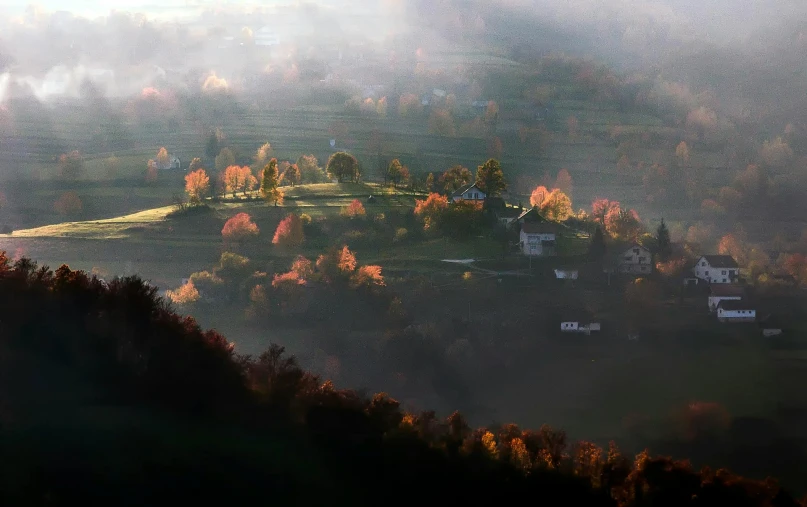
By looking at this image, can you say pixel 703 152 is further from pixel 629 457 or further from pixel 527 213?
pixel 629 457

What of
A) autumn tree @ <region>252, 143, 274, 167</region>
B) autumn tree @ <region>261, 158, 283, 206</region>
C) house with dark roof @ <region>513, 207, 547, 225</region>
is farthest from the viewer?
autumn tree @ <region>252, 143, 274, 167</region>

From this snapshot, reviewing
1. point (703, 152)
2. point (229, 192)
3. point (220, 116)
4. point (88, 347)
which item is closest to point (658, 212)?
point (703, 152)

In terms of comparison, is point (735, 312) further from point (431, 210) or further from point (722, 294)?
point (431, 210)

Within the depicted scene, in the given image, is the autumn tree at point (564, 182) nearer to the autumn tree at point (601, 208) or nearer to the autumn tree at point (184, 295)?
the autumn tree at point (601, 208)

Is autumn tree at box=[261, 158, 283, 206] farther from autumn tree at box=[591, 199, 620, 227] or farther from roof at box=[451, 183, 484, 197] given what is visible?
autumn tree at box=[591, 199, 620, 227]

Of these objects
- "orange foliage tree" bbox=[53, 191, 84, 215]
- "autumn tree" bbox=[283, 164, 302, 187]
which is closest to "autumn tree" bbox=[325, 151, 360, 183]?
"autumn tree" bbox=[283, 164, 302, 187]
